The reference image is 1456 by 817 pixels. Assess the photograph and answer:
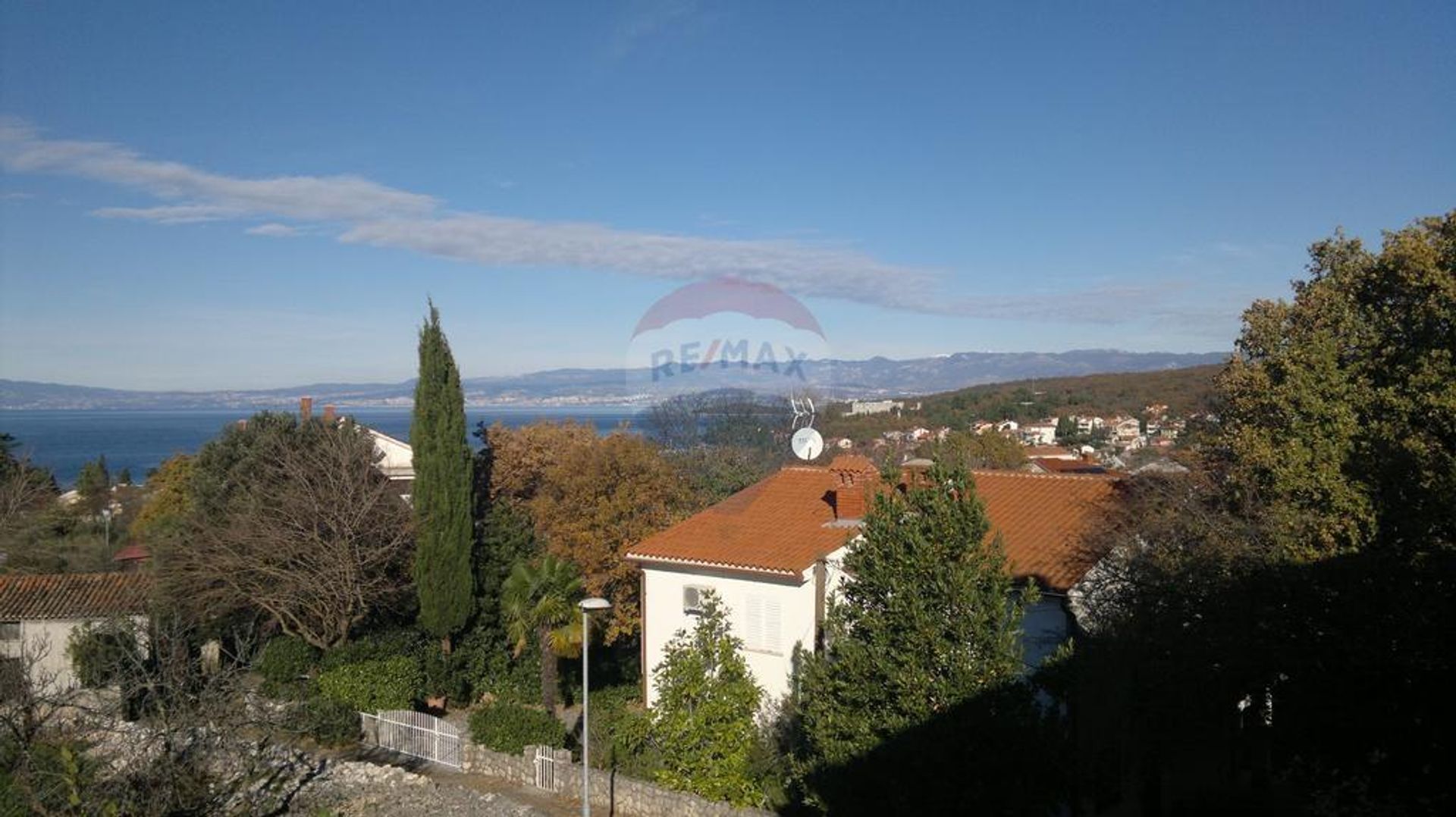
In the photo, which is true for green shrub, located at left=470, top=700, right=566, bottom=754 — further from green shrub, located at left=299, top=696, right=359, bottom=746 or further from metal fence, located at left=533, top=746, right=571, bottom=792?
green shrub, located at left=299, top=696, right=359, bottom=746

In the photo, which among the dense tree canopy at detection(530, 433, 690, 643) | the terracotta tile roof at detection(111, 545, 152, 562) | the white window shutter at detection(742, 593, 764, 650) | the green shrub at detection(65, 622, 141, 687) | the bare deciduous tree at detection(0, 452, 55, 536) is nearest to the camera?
the white window shutter at detection(742, 593, 764, 650)

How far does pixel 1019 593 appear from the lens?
51.2ft

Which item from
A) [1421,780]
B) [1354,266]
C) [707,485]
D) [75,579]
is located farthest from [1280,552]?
[75,579]

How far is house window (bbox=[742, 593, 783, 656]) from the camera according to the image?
1698cm

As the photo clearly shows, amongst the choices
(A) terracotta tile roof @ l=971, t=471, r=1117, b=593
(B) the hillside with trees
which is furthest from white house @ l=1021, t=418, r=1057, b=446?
(A) terracotta tile roof @ l=971, t=471, r=1117, b=593

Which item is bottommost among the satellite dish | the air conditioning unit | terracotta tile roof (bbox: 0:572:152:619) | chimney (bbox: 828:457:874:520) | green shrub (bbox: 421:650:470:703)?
green shrub (bbox: 421:650:470:703)

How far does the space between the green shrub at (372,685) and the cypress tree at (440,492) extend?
253cm

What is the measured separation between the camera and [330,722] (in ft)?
58.5

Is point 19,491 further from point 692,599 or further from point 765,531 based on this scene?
point 765,531

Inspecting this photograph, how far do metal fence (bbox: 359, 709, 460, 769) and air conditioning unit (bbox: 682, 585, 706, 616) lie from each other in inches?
191

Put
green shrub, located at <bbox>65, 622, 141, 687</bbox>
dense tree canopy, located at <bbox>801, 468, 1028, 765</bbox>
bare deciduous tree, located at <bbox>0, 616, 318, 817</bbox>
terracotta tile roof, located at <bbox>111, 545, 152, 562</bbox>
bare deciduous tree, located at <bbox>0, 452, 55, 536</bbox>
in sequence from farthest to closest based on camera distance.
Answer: bare deciduous tree, located at <bbox>0, 452, 55, 536</bbox>, terracotta tile roof, located at <bbox>111, 545, 152, 562</bbox>, green shrub, located at <bbox>65, 622, 141, 687</bbox>, bare deciduous tree, located at <bbox>0, 616, 318, 817</bbox>, dense tree canopy, located at <bbox>801, 468, 1028, 765</bbox>

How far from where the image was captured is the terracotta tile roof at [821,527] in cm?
1694

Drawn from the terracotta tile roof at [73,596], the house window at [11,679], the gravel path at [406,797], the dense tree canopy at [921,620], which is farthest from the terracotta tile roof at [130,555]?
the dense tree canopy at [921,620]

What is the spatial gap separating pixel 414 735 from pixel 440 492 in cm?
675
